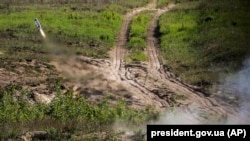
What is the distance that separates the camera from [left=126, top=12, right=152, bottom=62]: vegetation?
3227cm

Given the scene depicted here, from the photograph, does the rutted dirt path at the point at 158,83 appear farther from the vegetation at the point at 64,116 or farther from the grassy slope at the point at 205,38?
the vegetation at the point at 64,116

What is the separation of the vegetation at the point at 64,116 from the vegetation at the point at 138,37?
24.1 feet

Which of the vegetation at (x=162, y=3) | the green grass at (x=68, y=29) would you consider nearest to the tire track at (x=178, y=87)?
the green grass at (x=68, y=29)

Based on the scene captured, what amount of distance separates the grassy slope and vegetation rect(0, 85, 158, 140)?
579 cm

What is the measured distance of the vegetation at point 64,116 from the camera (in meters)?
22.5

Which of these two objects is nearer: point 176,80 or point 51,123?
point 51,123

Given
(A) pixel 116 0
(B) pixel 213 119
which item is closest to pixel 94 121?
(B) pixel 213 119

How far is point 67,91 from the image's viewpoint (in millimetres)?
26156

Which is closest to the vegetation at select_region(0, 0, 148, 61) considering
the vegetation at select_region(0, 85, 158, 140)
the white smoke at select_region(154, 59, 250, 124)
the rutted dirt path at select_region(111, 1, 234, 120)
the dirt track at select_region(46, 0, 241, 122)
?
the rutted dirt path at select_region(111, 1, 234, 120)

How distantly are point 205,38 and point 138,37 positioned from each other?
16.0 ft

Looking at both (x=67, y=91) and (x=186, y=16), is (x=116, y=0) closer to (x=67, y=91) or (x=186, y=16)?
(x=186, y=16)

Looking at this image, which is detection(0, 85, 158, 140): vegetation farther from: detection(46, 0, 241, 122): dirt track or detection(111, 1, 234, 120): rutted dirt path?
detection(111, 1, 234, 120): rutted dirt path

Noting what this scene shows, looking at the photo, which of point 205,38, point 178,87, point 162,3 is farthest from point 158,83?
point 162,3

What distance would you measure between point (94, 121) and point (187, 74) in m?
7.95
